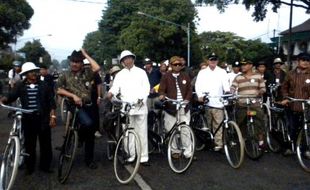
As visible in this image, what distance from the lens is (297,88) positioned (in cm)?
905

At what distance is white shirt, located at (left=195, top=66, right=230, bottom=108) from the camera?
990cm

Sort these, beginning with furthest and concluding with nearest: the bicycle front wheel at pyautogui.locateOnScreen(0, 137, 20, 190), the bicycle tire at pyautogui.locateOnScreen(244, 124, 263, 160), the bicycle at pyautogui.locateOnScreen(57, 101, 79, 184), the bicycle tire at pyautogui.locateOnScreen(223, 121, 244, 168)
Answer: the bicycle tire at pyautogui.locateOnScreen(244, 124, 263, 160) → the bicycle tire at pyautogui.locateOnScreen(223, 121, 244, 168) → the bicycle at pyautogui.locateOnScreen(57, 101, 79, 184) → the bicycle front wheel at pyautogui.locateOnScreen(0, 137, 20, 190)

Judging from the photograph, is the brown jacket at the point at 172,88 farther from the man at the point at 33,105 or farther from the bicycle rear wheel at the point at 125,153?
the man at the point at 33,105

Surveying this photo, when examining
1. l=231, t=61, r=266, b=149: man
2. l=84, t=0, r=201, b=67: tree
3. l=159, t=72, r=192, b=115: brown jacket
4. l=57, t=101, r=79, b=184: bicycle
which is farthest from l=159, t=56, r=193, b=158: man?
l=84, t=0, r=201, b=67: tree

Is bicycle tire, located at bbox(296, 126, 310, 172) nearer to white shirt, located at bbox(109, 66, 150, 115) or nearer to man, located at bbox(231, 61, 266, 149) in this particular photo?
man, located at bbox(231, 61, 266, 149)

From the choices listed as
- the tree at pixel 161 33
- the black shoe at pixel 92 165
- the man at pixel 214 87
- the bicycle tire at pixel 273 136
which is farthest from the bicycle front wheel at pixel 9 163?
the tree at pixel 161 33

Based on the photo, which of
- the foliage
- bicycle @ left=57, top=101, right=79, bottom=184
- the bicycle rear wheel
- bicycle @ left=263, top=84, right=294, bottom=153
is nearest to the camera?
bicycle @ left=57, top=101, right=79, bottom=184

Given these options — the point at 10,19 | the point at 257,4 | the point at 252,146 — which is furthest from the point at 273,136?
the point at 10,19

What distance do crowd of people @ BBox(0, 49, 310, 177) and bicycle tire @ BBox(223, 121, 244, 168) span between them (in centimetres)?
81

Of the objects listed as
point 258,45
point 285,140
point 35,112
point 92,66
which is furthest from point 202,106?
point 258,45

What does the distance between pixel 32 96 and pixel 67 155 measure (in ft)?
3.67

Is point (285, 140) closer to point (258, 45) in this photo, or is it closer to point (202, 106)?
point (202, 106)

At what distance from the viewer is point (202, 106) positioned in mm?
10047

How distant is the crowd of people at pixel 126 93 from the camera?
799 centimetres
